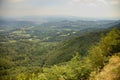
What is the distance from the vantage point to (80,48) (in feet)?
233

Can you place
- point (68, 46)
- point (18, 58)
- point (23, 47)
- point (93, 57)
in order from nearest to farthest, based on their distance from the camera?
point (93, 57) < point (68, 46) < point (18, 58) < point (23, 47)

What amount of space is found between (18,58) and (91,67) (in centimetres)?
7092

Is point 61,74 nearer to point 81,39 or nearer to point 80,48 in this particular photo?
point 80,48

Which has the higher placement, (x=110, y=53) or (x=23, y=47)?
(x=110, y=53)

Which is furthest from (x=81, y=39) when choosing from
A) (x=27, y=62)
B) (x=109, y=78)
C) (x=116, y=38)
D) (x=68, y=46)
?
(x=109, y=78)

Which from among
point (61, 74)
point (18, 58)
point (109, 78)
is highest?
point (109, 78)

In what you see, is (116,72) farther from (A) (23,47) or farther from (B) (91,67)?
(A) (23,47)

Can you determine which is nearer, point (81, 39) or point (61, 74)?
point (61, 74)

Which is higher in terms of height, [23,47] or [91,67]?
[91,67]

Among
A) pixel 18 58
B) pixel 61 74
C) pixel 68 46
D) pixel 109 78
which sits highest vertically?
pixel 109 78

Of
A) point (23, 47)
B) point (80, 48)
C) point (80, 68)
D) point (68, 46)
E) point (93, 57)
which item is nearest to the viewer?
point (80, 68)

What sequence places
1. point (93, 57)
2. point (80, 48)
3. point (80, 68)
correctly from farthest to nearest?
point (80, 48), point (93, 57), point (80, 68)

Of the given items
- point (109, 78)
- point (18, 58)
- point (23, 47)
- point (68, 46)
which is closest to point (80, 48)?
point (68, 46)

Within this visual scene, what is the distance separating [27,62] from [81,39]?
21743 mm
